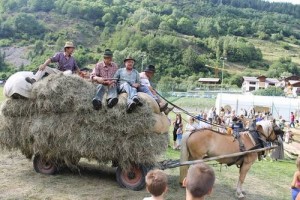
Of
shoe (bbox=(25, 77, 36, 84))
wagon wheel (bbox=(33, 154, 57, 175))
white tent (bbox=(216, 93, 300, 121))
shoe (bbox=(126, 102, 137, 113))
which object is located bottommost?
white tent (bbox=(216, 93, 300, 121))

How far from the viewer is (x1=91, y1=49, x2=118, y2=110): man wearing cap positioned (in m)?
8.04

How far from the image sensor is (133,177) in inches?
334

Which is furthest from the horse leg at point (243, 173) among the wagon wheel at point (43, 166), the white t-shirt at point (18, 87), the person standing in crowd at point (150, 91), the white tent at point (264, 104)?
the white tent at point (264, 104)

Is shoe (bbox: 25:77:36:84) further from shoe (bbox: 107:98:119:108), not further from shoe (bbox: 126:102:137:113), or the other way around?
shoe (bbox: 126:102:137:113)

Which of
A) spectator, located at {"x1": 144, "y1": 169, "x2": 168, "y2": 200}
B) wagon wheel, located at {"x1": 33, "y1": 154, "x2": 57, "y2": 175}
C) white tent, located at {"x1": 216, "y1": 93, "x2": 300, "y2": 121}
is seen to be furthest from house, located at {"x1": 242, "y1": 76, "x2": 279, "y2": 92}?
spectator, located at {"x1": 144, "y1": 169, "x2": 168, "y2": 200}

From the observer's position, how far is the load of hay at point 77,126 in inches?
315

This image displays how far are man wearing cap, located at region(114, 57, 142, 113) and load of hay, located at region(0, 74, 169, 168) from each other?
0.48 feet

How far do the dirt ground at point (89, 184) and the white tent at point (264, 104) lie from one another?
75.3 feet

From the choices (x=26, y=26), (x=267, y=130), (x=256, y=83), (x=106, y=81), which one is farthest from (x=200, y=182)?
(x=26, y=26)

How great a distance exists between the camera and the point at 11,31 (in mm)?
131375

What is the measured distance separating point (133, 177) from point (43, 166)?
2.18 m

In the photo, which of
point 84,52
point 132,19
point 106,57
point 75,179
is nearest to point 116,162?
point 75,179

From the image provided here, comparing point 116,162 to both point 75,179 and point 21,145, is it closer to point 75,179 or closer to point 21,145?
point 75,179

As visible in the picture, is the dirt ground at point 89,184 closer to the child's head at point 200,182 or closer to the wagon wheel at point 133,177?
the wagon wheel at point 133,177
